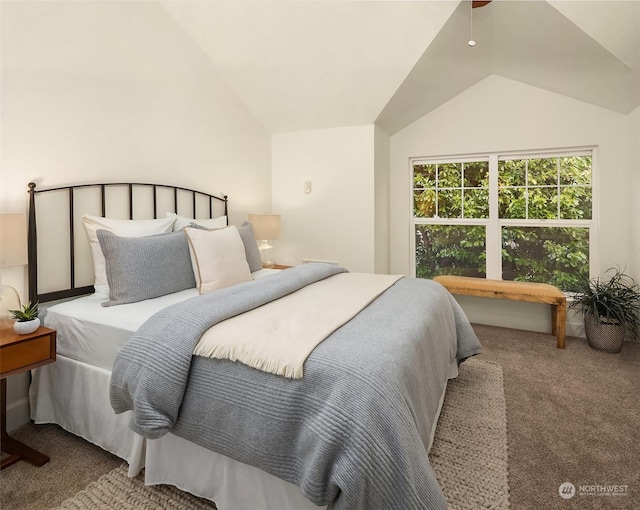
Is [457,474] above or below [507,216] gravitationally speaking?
below

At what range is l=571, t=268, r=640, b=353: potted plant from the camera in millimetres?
3074

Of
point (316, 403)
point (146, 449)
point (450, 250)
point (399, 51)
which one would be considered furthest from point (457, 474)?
point (399, 51)

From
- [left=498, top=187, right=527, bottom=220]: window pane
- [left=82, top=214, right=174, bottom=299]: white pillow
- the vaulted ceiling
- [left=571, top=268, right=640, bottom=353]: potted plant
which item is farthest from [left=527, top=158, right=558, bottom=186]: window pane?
[left=82, top=214, right=174, bottom=299]: white pillow

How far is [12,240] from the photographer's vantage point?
1.75 meters

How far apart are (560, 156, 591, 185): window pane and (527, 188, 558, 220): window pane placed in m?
0.15

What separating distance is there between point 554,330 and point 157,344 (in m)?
3.59

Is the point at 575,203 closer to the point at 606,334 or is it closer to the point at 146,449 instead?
the point at 606,334

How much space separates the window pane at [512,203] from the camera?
3.76 m

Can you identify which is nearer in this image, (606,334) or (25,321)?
(25,321)

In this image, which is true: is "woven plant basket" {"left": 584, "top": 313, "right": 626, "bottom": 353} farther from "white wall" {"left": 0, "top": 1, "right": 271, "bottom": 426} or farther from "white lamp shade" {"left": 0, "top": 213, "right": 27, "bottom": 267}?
"white lamp shade" {"left": 0, "top": 213, "right": 27, "bottom": 267}

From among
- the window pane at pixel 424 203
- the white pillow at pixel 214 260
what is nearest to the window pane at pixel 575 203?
the window pane at pixel 424 203

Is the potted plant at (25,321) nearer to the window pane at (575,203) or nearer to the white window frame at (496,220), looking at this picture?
the white window frame at (496,220)

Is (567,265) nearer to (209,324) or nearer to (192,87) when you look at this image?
(209,324)

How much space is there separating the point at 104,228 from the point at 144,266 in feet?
1.34
